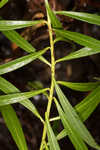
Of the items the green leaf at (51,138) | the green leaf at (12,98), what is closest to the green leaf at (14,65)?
the green leaf at (12,98)

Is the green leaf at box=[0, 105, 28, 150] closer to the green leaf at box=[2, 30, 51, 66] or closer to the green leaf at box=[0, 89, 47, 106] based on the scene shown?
the green leaf at box=[0, 89, 47, 106]

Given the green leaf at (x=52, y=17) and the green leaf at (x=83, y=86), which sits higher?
the green leaf at (x=52, y=17)

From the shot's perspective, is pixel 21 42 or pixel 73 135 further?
pixel 21 42

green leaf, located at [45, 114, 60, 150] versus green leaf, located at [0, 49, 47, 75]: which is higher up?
green leaf, located at [0, 49, 47, 75]

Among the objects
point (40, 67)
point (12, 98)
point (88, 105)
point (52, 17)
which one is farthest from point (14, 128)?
point (40, 67)

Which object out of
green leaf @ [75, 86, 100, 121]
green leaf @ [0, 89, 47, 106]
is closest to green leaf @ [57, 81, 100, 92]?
green leaf @ [75, 86, 100, 121]

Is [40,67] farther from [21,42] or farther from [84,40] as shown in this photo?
[84,40]

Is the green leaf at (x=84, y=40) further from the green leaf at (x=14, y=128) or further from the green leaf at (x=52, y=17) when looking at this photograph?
the green leaf at (x=14, y=128)

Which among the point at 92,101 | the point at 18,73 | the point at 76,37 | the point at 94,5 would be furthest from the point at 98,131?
the point at 76,37
